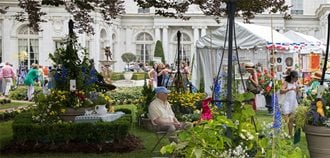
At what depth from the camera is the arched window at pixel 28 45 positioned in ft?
149

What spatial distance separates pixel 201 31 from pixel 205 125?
48427mm

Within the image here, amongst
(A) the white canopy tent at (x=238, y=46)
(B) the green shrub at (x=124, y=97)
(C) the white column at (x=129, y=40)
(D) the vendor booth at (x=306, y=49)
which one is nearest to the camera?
(A) the white canopy tent at (x=238, y=46)

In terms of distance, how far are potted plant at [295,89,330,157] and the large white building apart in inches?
1540

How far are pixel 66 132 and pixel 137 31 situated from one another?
45224mm

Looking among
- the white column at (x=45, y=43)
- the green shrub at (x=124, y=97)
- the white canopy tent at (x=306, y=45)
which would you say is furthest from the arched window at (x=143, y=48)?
the white canopy tent at (x=306, y=45)

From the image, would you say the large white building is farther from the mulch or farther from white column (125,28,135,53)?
the mulch

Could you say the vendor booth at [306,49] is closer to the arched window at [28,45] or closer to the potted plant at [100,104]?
the potted plant at [100,104]

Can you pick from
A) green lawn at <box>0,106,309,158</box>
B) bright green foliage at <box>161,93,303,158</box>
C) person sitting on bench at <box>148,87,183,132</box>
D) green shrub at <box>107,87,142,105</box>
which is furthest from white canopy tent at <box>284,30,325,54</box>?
bright green foliage at <box>161,93,303,158</box>

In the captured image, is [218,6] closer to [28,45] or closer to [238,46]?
[238,46]

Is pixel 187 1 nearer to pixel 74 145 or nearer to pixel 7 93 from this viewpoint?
pixel 74 145

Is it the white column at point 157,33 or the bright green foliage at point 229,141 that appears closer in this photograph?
the bright green foliage at point 229,141

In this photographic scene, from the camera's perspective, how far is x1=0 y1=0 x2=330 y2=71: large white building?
4553 cm

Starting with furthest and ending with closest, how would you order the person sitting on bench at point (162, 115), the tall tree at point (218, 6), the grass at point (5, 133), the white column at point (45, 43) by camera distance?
the white column at point (45, 43), the tall tree at point (218, 6), the grass at point (5, 133), the person sitting on bench at point (162, 115)

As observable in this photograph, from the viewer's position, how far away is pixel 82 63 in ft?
34.7
